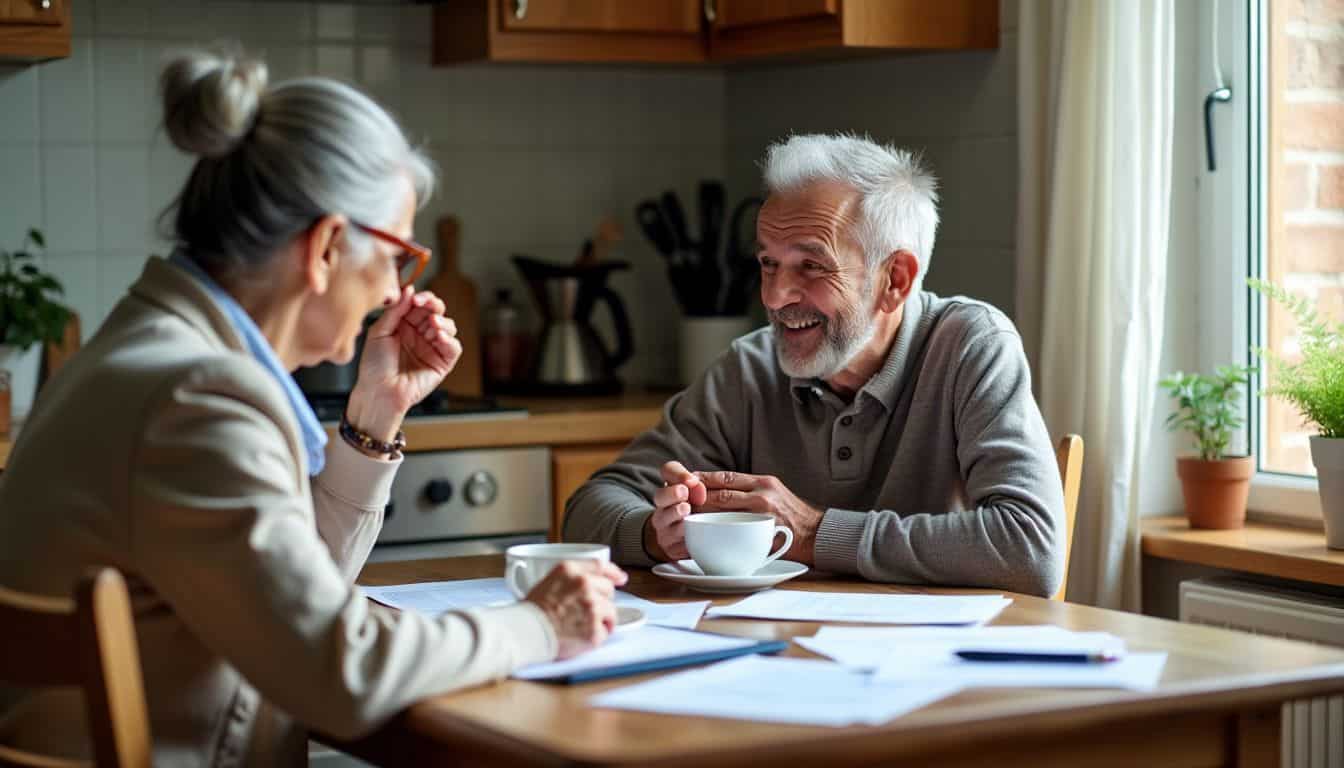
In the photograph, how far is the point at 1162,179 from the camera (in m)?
2.92

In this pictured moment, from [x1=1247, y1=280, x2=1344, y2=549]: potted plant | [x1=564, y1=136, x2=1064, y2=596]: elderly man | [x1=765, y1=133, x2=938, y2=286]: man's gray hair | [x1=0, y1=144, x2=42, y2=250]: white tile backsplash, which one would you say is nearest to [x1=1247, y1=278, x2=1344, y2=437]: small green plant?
[x1=1247, y1=280, x2=1344, y2=549]: potted plant

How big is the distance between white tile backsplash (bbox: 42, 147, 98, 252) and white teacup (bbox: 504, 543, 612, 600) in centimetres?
210

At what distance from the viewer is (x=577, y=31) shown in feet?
11.8

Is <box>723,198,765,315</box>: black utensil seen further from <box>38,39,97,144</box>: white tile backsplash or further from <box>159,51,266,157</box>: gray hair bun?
<box>159,51,266,157</box>: gray hair bun

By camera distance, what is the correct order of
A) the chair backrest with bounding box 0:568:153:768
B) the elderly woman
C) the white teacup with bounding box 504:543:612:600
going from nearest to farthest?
1. the chair backrest with bounding box 0:568:153:768
2. the elderly woman
3. the white teacup with bounding box 504:543:612:600

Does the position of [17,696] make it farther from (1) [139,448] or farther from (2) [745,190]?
(2) [745,190]

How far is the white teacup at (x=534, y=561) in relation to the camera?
176 cm

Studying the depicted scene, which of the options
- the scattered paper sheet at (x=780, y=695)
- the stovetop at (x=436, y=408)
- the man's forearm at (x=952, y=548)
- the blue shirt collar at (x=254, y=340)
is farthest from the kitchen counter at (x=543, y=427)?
the scattered paper sheet at (x=780, y=695)

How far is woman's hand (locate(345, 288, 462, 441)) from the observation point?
204cm

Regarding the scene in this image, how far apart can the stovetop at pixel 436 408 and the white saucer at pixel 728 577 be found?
4.20ft

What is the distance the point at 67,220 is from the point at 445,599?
1.97 m

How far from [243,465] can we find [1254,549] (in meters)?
1.82

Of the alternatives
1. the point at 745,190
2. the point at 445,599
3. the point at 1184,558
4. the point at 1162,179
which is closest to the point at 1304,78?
the point at 1162,179

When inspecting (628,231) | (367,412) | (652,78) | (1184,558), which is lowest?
(1184,558)
